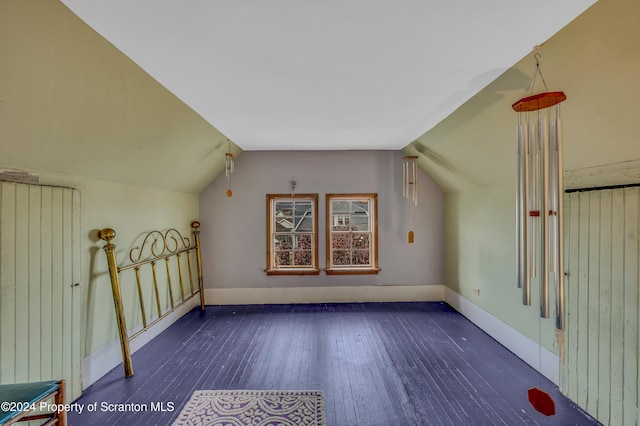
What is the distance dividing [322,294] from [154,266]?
94.3 inches

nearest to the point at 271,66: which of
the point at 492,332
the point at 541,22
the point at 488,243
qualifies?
the point at 541,22

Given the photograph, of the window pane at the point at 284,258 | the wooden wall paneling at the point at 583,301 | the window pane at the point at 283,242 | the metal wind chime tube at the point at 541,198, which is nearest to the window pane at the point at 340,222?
the window pane at the point at 283,242

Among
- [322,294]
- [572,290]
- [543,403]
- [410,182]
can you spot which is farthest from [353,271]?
[543,403]

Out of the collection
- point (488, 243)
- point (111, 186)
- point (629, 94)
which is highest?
point (629, 94)

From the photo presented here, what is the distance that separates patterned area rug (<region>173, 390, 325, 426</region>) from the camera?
2.04m

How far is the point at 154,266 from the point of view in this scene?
3.31 metres

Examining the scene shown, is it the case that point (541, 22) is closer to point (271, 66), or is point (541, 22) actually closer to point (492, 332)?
point (271, 66)

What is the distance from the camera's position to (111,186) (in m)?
2.71

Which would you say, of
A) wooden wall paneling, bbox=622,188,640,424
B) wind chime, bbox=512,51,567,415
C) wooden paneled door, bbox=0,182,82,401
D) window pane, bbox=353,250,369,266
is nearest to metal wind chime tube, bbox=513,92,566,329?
wind chime, bbox=512,51,567,415

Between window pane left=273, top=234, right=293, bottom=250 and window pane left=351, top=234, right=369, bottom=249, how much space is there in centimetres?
100

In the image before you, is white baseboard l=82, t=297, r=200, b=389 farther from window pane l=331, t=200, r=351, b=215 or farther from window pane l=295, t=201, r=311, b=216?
window pane l=331, t=200, r=351, b=215

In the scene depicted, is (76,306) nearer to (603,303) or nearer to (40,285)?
(40,285)

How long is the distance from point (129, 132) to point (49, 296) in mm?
1347

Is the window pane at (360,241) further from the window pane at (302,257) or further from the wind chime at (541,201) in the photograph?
the wind chime at (541,201)
